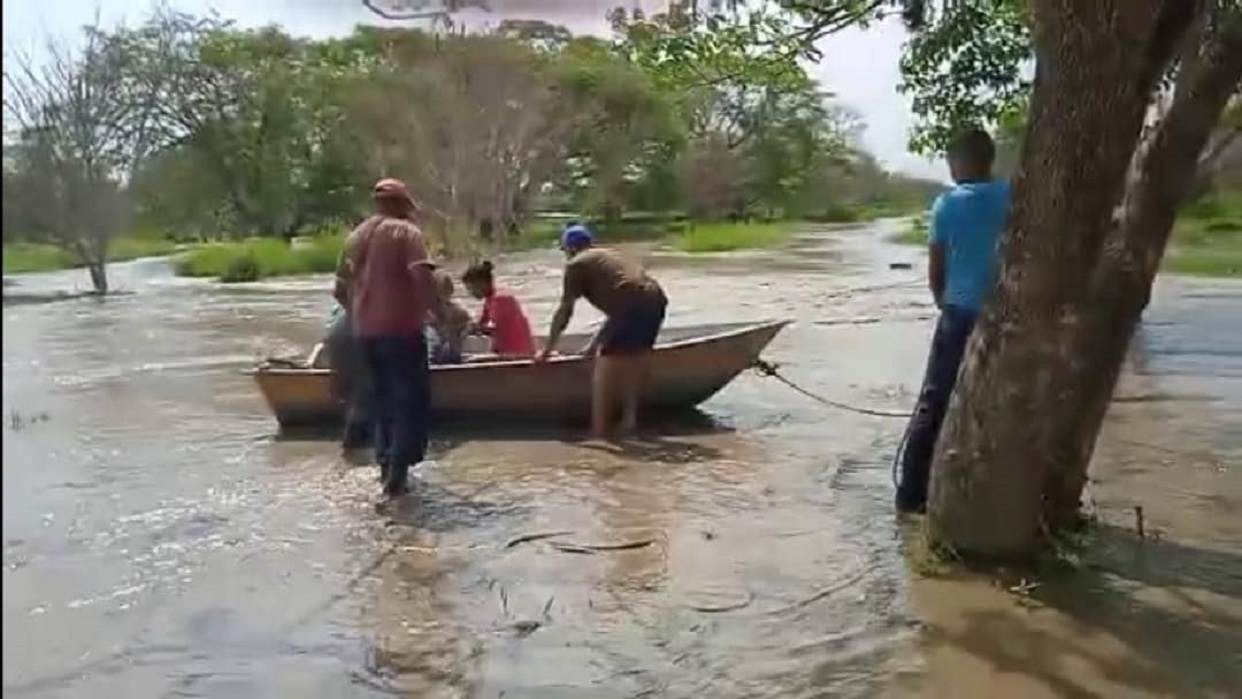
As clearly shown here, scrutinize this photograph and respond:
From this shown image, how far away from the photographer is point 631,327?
9.38 meters

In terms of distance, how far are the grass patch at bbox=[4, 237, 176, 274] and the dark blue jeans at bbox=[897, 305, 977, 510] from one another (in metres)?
4.20

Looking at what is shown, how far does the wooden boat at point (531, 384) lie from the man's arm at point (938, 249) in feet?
12.4

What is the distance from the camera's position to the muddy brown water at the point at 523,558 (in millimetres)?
4766

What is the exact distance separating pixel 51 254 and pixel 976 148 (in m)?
5.08

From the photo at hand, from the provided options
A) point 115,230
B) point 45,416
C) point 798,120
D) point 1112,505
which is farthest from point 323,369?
Result: point 798,120

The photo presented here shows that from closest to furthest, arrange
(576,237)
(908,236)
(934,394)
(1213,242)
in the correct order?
1. (934,394)
2. (576,237)
3. (1213,242)
4. (908,236)

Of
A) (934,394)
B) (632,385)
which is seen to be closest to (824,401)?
(632,385)

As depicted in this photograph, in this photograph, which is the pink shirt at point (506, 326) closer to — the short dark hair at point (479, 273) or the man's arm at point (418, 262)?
the short dark hair at point (479, 273)

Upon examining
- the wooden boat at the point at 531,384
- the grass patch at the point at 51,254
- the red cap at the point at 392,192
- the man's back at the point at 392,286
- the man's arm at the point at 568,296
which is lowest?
the wooden boat at the point at 531,384

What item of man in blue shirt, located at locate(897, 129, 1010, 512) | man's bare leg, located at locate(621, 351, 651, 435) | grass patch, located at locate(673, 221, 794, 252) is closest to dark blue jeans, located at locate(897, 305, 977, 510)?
man in blue shirt, located at locate(897, 129, 1010, 512)

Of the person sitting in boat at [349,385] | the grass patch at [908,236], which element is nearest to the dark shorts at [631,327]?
the person sitting in boat at [349,385]

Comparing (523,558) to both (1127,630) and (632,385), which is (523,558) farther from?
(632,385)

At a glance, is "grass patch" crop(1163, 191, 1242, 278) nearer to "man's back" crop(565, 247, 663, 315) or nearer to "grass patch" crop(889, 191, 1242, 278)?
"grass patch" crop(889, 191, 1242, 278)

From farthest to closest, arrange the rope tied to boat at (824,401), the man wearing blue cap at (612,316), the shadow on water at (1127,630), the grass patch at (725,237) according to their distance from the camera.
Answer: the grass patch at (725,237)
the rope tied to boat at (824,401)
the man wearing blue cap at (612,316)
the shadow on water at (1127,630)
